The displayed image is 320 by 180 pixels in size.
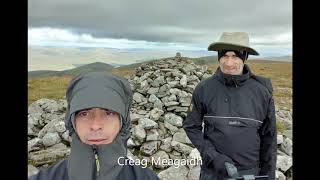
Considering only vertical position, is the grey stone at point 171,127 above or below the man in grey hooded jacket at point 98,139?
below

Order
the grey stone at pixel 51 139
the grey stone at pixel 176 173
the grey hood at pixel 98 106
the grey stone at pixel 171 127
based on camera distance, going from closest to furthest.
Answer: the grey hood at pixel 98 106 < the grey stone at pixel 176 173 < the grey stone at pixel 51 139 < the grey stone at pixel 171 127

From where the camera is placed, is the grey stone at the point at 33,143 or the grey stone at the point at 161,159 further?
the grey stone at the point at 33,143

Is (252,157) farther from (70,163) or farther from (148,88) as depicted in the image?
(148,88)

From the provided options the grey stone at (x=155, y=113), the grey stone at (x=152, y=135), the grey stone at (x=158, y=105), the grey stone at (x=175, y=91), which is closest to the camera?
the grey stone at (x=152, y=135)

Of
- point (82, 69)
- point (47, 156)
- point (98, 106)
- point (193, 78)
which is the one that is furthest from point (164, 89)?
point (98, 106)

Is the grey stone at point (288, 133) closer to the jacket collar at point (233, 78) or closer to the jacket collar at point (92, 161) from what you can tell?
the jacket collar at point (233, 78)

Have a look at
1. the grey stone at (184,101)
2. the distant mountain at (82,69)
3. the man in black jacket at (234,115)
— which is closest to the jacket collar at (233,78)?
the man in black jacket at (234,115)

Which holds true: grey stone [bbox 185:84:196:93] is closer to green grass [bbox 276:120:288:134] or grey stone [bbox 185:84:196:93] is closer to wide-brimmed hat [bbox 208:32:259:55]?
green grass [bbox 276:120:288:134]
